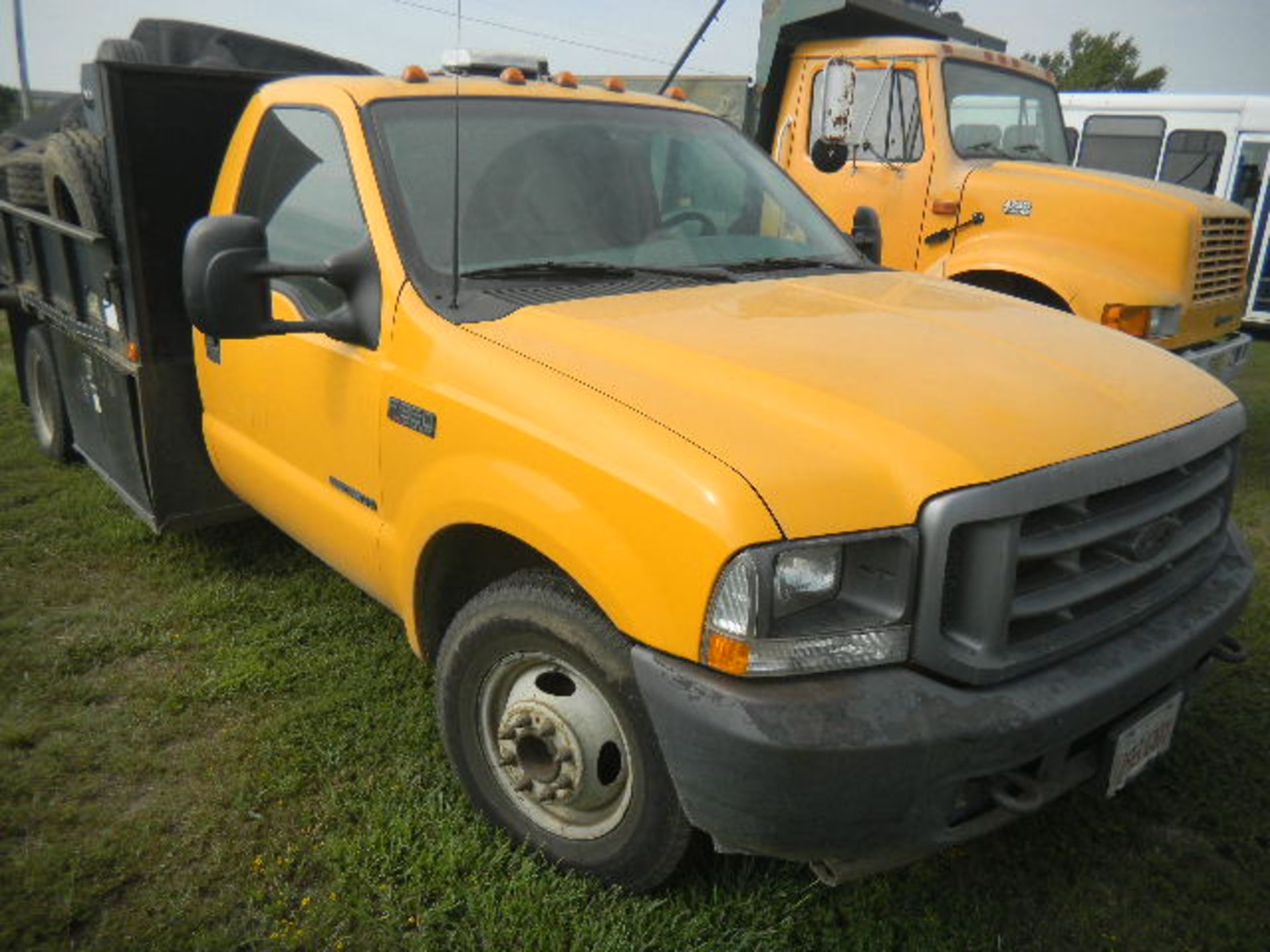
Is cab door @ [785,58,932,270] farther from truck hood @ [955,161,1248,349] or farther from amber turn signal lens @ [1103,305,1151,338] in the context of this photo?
amber turn signal lens @ [1103,305,1151,338]

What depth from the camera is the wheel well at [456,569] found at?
2494 mm

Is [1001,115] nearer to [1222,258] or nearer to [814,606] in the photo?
[1222,258]

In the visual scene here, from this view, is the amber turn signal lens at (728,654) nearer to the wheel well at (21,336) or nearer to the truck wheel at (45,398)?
the truck wheel at (45,398)

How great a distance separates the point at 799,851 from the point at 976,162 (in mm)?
5111

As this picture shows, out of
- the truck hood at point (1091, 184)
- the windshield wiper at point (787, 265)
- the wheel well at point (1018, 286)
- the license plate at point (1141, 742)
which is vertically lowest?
the license plate at point (1141, 742)

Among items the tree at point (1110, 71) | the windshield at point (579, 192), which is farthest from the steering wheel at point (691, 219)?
the tree at point (1110, 71)

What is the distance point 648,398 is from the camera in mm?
2090

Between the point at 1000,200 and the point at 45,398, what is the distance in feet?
18.3

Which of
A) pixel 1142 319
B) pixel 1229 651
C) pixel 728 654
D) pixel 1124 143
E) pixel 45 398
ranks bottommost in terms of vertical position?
pixel 45 398

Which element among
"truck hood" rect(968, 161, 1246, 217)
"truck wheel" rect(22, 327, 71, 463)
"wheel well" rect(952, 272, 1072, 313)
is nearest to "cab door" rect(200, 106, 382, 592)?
"truck wheel" rect(22, 327, 71, 463)

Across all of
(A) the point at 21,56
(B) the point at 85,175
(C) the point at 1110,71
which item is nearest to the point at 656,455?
(B) the point at 85,175

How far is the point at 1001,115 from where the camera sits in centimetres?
631

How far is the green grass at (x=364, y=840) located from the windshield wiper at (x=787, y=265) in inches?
70.4

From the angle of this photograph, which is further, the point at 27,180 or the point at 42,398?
the point at 42,398
